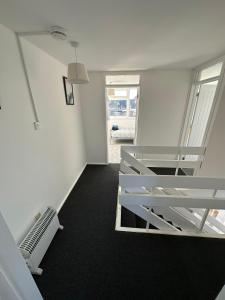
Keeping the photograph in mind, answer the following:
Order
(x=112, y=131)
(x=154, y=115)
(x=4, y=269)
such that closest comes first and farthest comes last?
(x=4, y=269) → (x=154, y=115) → (x=112, y=131)

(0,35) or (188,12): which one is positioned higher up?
(188,12)

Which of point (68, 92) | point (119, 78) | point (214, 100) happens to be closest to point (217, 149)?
point (214, 100)

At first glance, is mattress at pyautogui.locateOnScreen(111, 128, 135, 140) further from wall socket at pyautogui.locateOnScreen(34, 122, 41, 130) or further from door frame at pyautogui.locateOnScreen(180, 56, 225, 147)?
wall socket at pyautogui.locateOnScreen(34, 122, 41, 130)

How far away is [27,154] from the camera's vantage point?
1.43 metres

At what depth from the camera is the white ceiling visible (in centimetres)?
92

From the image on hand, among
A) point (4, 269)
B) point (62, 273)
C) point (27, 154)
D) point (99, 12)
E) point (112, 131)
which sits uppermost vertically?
point (99, 12)

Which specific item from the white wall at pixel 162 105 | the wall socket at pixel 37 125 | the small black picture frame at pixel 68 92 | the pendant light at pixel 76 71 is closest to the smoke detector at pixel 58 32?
the pendant light at pixel 76 71

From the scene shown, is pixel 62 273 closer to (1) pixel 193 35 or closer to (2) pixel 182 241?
(2) pixel 182 241

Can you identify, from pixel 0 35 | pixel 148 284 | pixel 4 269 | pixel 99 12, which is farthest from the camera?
pixel 148 284

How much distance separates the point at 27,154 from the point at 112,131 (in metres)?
4.27

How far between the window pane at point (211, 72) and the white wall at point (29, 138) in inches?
99.2

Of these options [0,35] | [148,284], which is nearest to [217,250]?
[148,284]

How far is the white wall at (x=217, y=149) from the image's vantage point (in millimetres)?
1789

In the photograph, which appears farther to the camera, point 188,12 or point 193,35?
point 193,35
